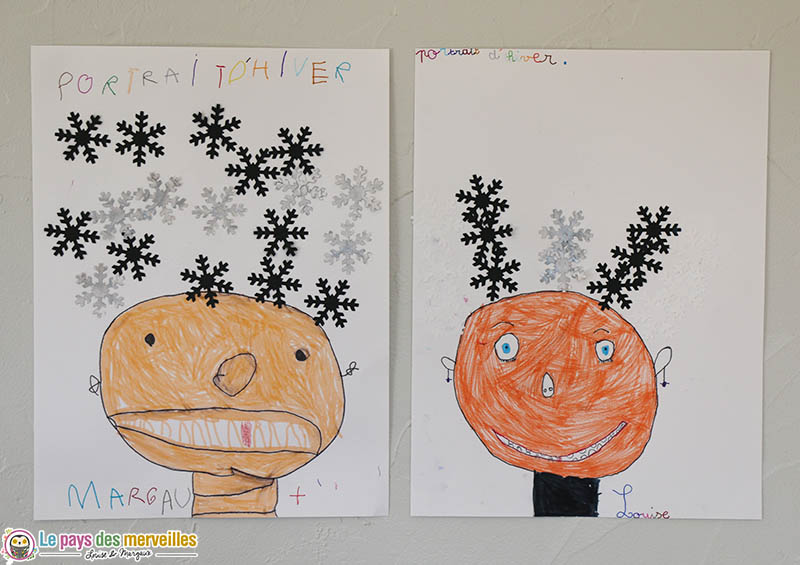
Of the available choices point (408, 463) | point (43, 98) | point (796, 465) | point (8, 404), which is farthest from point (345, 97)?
point (796, 465)

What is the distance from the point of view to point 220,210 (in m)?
0.91

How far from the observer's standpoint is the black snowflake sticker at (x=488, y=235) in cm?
92

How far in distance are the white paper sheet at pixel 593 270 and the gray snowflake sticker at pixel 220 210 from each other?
0.25 m

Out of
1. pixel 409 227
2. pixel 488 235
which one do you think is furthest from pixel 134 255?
pixel 488 235

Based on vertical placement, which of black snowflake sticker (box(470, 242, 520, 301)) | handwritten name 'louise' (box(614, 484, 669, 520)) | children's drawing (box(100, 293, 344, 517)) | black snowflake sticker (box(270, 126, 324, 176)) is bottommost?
handwritten name 'louise' (box(614, 484, 669, 520))

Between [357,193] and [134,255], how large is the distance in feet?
1.04

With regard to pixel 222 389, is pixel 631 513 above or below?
below

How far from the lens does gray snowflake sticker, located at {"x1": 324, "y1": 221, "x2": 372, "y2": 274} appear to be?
915 mm

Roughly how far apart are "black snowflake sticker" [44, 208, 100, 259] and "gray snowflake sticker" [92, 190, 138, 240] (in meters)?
0.01

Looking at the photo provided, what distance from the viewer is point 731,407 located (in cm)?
92

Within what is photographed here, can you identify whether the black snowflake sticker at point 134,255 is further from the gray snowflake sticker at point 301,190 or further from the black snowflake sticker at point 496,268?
the black snowflake sticker at point 496,268

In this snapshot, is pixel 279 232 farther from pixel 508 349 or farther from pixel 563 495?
pixel 563 495

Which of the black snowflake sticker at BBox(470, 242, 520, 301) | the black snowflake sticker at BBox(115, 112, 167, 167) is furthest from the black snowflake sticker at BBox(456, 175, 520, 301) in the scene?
the black snowflake sticker at BBox(115, 112, 167, 167)

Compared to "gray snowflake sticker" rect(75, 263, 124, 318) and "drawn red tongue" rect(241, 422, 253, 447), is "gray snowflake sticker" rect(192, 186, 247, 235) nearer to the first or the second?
"gray snowflake sticker" rect(75, 263, 124, 318)
